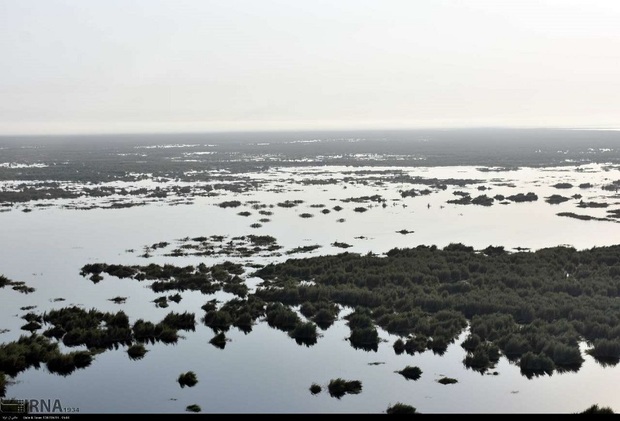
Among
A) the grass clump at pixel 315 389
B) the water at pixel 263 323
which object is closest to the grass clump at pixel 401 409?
the water at pixel 263 323

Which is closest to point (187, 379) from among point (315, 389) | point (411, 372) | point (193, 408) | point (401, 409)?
point (193, 408)

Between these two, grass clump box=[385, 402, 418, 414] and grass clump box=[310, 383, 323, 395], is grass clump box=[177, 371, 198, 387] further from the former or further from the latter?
grass clump box=[385, 402, 418, 414]

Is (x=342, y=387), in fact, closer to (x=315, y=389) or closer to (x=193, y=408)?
(x=315, y=389)

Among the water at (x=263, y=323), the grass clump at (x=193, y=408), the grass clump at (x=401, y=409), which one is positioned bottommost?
the water at (x=263, y=323)

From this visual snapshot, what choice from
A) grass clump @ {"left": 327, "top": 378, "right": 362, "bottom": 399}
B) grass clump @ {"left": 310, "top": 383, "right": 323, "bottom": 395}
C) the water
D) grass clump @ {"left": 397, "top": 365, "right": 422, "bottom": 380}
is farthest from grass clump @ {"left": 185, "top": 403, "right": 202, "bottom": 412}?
grass clump @ {"left": 397, "top": 365, "right": 422, "bottom": 380}

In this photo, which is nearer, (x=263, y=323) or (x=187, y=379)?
(x=187, y=379)

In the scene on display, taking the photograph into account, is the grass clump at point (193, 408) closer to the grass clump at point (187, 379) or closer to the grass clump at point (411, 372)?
the grass clump at point (187, 379)

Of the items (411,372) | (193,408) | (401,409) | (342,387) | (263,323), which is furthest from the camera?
(263,323)

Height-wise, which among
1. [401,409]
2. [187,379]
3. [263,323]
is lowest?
[263,323]

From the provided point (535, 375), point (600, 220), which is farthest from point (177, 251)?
point (600, 220)
